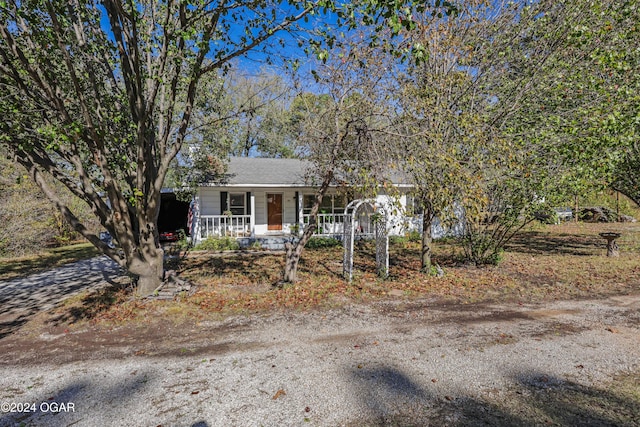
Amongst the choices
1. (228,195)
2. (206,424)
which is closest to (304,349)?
(206,424)

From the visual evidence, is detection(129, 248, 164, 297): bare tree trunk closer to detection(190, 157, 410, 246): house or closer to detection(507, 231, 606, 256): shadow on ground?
detection(190, 157, 410, 246): house

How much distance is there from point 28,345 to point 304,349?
13.1ft

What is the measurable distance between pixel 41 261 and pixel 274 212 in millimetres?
9014

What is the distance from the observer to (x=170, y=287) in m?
6.71

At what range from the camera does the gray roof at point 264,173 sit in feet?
44.8

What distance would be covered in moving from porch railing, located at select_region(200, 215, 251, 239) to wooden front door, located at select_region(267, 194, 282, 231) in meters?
1.06

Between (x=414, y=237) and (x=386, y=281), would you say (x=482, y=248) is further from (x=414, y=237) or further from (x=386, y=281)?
(x=414, y=237)

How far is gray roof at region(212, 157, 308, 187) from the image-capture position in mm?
13647

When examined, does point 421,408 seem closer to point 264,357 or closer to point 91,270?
point 264,357

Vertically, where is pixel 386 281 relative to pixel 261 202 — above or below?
below

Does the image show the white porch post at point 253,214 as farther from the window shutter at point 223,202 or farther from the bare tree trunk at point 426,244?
the bare tree trunk at point 426,244

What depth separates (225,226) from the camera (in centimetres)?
1426

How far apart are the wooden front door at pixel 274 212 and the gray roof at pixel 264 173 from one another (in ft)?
4.14

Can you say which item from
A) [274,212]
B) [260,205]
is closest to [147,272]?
[260,205]
